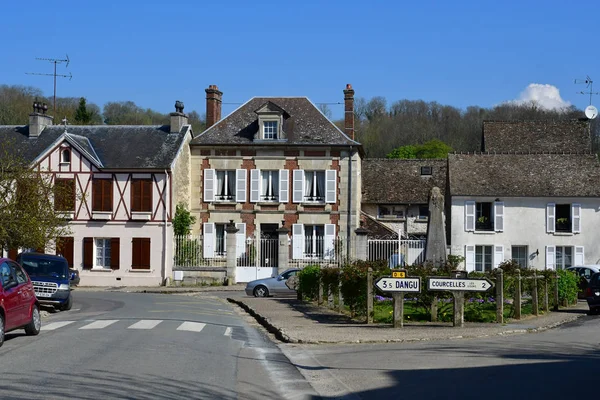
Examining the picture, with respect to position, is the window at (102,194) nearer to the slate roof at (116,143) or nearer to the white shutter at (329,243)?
the slate roof at (116,143)

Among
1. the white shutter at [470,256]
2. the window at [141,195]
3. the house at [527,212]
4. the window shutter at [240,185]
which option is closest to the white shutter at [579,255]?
the house at [527,212]

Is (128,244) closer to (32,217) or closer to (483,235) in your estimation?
(32,217)

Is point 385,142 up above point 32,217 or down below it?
above

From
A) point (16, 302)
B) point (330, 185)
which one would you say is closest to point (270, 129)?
point (330, 185)

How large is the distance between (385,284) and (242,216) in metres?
27.7

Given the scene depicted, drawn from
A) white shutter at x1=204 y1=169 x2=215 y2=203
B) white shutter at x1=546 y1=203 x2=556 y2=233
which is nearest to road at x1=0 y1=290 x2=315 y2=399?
white shutter at x1=204 y1=169 x2=215 y2=203

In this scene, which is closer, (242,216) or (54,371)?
(54,371)

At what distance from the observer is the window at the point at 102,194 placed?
4347 centimetres

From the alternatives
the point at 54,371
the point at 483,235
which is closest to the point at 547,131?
the point at 483,235

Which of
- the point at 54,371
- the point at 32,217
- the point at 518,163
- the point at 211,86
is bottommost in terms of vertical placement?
the point at 54,371

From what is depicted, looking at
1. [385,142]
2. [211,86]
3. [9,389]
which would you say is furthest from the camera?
[385,142]

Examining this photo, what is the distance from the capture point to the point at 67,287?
86.5 ft

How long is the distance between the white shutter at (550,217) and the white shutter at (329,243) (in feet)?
35.6

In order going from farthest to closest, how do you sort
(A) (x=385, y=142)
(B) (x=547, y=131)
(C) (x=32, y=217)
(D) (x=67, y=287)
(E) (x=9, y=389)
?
(A) (x=385, y=142) < (B) (x=547, y=131) < (C) (x=32, y=217) < (D) (x=67, y=287) < (E) (x=9, y=389)
